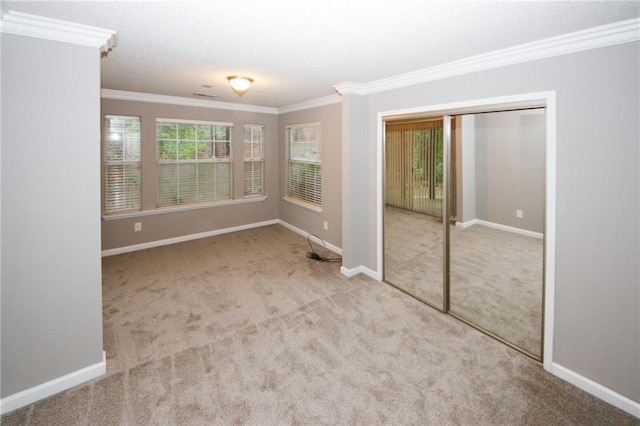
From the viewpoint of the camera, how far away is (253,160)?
621cm

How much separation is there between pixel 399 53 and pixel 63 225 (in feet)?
9.16

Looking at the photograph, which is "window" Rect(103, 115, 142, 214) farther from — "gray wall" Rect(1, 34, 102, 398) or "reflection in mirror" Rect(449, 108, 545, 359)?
"reflection in mirror" Rect(449, 108, 545, 359)

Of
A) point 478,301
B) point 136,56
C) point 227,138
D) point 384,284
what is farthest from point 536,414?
point 227,138

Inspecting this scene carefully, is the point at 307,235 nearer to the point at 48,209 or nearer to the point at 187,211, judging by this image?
the point at 187,211

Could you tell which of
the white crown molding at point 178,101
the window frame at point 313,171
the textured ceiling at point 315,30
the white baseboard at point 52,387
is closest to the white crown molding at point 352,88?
the textured ceiling at point 315,30

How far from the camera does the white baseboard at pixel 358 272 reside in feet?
13.1

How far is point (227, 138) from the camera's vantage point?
231 inches

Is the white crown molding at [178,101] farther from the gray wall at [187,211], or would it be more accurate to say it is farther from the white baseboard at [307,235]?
the white baseboard at [307,235]

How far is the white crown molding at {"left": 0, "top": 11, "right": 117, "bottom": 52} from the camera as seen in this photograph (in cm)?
186

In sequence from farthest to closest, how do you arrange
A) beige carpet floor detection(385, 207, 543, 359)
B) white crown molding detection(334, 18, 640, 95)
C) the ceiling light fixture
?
1. the ceiling light fixture
2. beige carpet floor detection(385, 207, 543, 359)
3. white crown molding detection(334, 18, 640, 95)

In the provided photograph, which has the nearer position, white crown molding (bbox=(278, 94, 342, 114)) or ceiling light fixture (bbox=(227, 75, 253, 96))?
ceiling light fixture (bbox=(227, 75, 253, 96))

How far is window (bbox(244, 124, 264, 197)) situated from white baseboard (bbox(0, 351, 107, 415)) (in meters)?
4.22

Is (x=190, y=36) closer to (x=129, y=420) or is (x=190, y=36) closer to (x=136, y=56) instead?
(x=136, y=56)

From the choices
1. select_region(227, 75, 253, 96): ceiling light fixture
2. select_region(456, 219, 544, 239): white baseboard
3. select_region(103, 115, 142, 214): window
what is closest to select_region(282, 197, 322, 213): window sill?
select_region(456, 219, 544, 239): white baseboard
